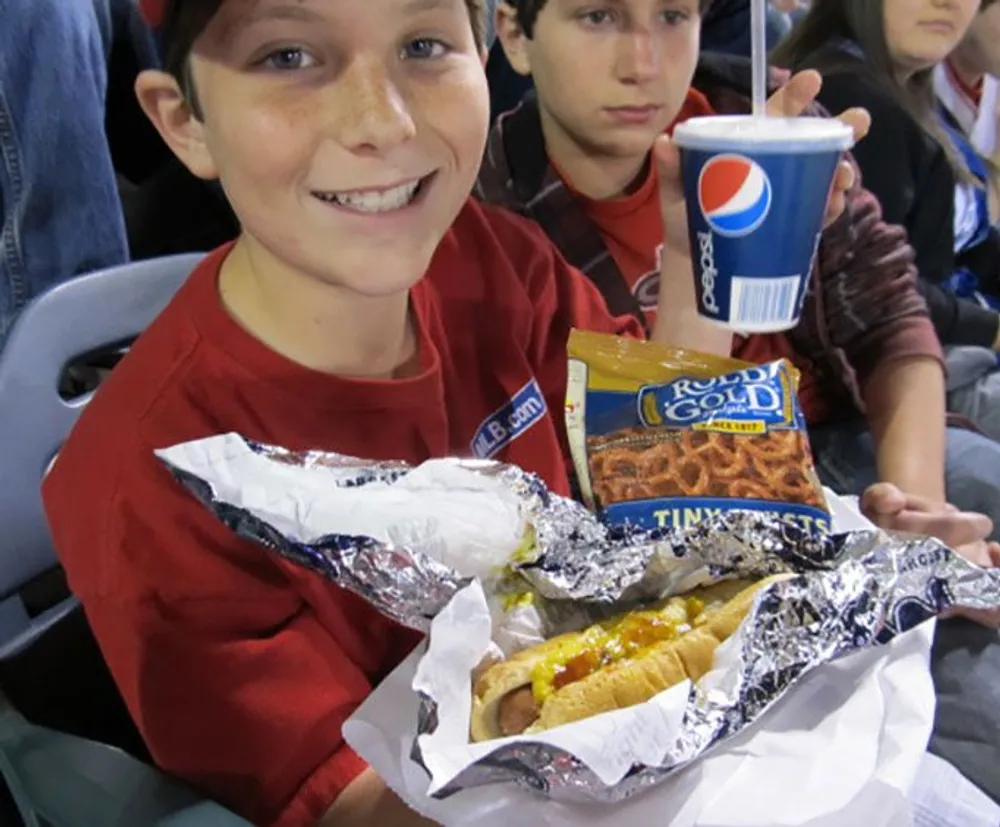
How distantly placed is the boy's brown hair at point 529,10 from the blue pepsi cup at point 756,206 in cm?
43

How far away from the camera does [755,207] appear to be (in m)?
0.95

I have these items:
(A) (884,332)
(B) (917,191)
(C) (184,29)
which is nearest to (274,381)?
(C) (184,29)

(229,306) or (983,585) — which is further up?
(229,306)

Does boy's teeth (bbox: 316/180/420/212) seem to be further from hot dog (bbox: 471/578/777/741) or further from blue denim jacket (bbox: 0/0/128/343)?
blue denim jacket (bbox: 0/0/128/343)

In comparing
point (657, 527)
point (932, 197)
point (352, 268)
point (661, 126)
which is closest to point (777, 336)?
point (661, 126)

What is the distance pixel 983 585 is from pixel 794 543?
0.13 m

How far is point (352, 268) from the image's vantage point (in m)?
0.84

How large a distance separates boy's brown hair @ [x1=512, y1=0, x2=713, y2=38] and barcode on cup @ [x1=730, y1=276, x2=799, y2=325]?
53 cm

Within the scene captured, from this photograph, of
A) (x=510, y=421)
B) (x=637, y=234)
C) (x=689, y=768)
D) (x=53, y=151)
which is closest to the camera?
(x=689, y=768)

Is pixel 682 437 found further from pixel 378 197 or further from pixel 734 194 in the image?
pixel 378 197

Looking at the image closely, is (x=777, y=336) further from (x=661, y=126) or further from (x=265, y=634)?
(x=265, y=634)

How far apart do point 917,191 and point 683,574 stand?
1.27 meters

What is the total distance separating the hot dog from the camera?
0.70 m

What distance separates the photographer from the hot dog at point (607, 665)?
70 cm
